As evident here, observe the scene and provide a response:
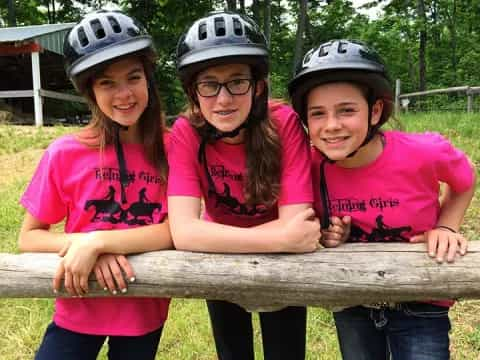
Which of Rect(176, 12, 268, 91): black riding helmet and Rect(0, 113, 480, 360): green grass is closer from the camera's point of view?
Rect(176, 12, 268, 91): black riding helmet

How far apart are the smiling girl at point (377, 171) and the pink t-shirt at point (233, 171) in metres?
0.10

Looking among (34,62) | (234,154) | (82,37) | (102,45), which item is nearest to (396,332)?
(234,154)

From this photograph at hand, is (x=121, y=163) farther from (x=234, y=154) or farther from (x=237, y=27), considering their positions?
(x=237, y=27)

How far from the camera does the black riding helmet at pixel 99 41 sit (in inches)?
82.4

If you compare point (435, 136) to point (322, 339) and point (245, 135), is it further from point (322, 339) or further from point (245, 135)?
point (322, 339)

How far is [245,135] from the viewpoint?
7.02ft

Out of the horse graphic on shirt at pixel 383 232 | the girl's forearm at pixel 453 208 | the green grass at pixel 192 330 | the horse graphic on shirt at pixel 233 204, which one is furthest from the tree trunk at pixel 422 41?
the horse graphic on shirt at pixel 233 204

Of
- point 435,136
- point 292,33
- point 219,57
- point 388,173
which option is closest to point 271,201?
point 388,173

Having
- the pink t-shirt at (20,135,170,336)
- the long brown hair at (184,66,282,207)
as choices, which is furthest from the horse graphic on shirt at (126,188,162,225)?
the long brown hair at (184,66,282,207)

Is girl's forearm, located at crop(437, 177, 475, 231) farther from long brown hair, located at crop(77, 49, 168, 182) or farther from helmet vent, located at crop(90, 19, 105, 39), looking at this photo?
helmet vent, located at crop(90, 19, 105, 39)

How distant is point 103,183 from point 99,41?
62 centimetres

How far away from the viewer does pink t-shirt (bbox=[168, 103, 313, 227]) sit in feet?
6.71

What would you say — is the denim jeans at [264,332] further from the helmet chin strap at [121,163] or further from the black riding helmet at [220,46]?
the black riding helmet at [220,46]

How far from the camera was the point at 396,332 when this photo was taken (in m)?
2.12
